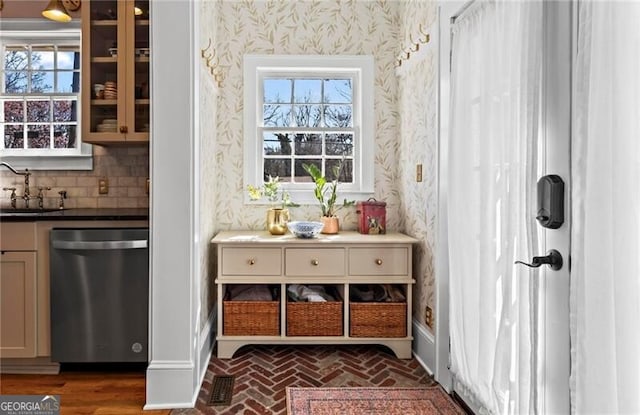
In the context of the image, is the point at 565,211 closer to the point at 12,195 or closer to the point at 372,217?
the point at 372,217

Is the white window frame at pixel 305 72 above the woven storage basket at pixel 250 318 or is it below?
above

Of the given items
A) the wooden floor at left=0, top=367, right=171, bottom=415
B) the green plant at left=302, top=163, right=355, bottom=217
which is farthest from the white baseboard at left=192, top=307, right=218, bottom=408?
the green plant at left=302, top=163, right=355, bottom=217

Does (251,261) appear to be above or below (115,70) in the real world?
below

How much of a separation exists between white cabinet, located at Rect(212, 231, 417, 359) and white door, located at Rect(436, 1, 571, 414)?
23.5 inches

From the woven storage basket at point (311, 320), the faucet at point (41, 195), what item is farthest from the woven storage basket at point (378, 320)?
the faucet at point (41, 195)

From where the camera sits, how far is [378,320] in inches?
113

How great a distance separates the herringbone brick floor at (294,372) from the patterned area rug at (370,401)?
0.25 feet

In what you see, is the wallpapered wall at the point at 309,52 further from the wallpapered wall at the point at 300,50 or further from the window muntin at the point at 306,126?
the window muntin at the point at 306,126

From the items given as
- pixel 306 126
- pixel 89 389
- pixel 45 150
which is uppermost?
pixel 306 126

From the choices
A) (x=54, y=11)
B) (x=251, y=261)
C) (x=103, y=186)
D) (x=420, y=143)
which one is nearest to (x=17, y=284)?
(x=103, y=186)

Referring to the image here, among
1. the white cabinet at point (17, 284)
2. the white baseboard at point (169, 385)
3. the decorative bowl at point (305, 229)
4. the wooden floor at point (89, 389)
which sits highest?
the decorative bowl at point (305, 229)

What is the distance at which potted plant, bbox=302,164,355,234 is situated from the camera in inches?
126

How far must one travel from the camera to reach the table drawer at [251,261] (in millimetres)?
2840

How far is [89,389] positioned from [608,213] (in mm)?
2659
